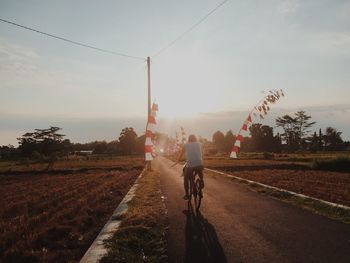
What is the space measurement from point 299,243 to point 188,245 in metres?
2.26

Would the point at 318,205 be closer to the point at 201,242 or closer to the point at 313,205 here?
the point at 313,205

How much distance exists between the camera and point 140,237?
27.0ft

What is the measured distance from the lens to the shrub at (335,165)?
3550cm

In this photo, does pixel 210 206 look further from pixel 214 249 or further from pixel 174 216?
pixel 214 249

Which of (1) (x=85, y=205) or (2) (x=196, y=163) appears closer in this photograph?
(2) (x=196, y=163)

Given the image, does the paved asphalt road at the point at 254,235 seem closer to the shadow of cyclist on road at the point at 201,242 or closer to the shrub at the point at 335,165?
the shadow of cyclist on road at the point at 201,242

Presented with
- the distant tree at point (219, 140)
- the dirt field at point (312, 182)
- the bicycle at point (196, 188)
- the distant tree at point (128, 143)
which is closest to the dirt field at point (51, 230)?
the bicycle at point (196, 188)

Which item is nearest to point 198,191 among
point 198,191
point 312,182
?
point 198,191

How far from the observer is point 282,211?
11.1m

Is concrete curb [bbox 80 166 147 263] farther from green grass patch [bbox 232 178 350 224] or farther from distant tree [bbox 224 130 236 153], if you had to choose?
distant tree [bbox 224 130 236 153]

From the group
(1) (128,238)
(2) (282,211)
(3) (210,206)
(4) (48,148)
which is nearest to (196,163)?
(3) (210,206)

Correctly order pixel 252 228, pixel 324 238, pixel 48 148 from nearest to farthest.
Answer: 1. pixel 324 238
2. pixel 252 228
3. pixel 48 148

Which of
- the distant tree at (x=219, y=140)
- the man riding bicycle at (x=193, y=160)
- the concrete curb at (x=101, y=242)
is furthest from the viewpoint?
the distant tree at (x=219, y=140)

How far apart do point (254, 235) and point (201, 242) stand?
1267 millimetres
